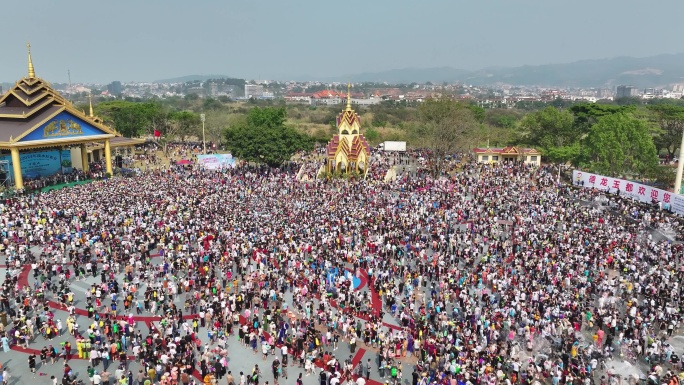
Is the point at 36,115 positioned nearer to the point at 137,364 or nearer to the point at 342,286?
the point at 137,364

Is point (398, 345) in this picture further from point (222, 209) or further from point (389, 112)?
point (389, 112)

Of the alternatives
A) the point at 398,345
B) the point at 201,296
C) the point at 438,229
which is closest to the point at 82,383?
the point at 201,296

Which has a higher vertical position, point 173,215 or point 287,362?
point 173,215

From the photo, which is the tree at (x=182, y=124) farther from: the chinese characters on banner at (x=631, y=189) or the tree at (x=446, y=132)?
the chinese characters on banner at (x=631, y=189)

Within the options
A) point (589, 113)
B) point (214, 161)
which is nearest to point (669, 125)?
point (589, 113)

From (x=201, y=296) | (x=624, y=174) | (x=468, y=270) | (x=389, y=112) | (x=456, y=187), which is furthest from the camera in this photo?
(x=389, y=112)

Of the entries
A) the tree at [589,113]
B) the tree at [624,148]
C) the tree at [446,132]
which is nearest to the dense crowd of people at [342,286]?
the tree at [624,148]
